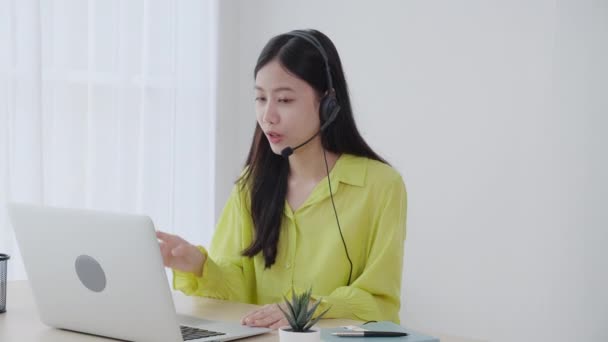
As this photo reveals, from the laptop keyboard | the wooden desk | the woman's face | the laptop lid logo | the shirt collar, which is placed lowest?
the wooden desk

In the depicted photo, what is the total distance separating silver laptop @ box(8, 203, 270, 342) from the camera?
1.45 m

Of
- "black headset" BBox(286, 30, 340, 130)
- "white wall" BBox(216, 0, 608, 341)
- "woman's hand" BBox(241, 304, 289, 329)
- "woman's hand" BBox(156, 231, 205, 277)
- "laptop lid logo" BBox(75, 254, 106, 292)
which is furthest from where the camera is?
"white wall" BBox(216, 0, 608, 341)

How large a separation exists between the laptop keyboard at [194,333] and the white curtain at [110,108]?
1.54 meters

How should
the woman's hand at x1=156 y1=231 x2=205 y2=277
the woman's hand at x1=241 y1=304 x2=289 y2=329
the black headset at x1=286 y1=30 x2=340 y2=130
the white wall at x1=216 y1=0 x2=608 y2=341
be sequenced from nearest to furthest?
the woman's hand at x1=241 y1=304 x2=289 y2=329 → the woman's hand at x1=156 y1=231 x2=205 y2=277 → the black headset at x1=286 y1=30 x2=340 y2=130 → the white wall at x1=216 y1=0 x2=608 y2=341

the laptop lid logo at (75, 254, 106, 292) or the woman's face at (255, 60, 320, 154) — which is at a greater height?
the woman's face at (255, 60, 320, 154)

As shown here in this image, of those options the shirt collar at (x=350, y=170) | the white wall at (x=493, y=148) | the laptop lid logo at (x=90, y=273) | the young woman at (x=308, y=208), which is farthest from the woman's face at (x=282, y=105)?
the white wall at (x=493, y=148)

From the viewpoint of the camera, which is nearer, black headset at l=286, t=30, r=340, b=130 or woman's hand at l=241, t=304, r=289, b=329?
woman's hand at l=241, t=304, r=289, b=329

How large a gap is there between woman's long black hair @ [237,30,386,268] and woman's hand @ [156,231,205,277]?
155 mm

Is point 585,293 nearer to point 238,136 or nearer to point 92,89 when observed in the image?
point 238,136

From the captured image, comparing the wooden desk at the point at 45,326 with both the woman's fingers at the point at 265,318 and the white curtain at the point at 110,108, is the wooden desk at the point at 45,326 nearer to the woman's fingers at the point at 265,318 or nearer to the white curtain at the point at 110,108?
the woman's fingers at the point at 265,318

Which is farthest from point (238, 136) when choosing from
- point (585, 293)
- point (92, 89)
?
point (585, 293)

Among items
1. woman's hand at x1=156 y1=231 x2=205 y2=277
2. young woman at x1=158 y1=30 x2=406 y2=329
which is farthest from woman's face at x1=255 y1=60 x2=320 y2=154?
A: woman's hand at x1=156 y1=231 x2=205 y2=277

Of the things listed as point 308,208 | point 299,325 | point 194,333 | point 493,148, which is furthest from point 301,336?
point 493,148

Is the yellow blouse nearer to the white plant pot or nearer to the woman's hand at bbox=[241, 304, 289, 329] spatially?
the woman's hand at bbox=[241, 304, 289, 329]
